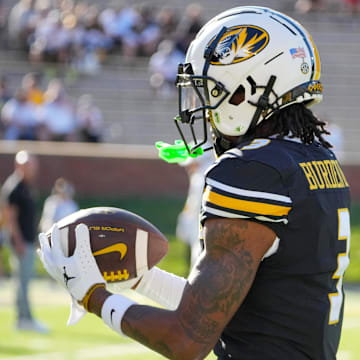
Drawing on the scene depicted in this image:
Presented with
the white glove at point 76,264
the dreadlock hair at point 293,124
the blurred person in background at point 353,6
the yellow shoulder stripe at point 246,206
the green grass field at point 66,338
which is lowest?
the green grass field at point 66,338

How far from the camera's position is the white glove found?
236cm

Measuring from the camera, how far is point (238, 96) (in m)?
2.48

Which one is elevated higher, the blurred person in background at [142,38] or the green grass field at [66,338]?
the blurred person in background at [142,38]

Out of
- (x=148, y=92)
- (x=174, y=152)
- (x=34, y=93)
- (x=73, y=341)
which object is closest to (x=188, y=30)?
(x=148, y=92)

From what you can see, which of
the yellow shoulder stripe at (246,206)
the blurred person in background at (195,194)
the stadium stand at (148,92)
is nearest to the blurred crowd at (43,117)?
the stadium stand at (148,92)

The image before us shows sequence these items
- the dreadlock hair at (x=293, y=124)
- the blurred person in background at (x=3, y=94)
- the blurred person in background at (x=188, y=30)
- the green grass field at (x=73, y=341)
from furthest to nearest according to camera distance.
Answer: the blurred person in background at (x=188, y=30)
the blurred person in background at (x=3, y=94)
the green grass field at (x=73, y=341)
the dreadlock hair at (x=293, y=124)

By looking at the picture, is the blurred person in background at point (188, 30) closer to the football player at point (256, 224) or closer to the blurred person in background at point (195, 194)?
the blurred person in background at point (195, 194)

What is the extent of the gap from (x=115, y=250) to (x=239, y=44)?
0.71m

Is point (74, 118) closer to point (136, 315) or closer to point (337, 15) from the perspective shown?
point (337, 15)

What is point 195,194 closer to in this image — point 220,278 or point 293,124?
point 293,124

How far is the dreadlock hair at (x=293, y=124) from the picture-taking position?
246 centimetres

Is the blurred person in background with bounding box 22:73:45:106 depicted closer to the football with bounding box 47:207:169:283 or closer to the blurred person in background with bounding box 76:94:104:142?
the blurred person in background with bounding box 76:94:104:142

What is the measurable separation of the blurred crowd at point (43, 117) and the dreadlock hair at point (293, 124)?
12.9 metres

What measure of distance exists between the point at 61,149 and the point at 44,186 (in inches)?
29.4
